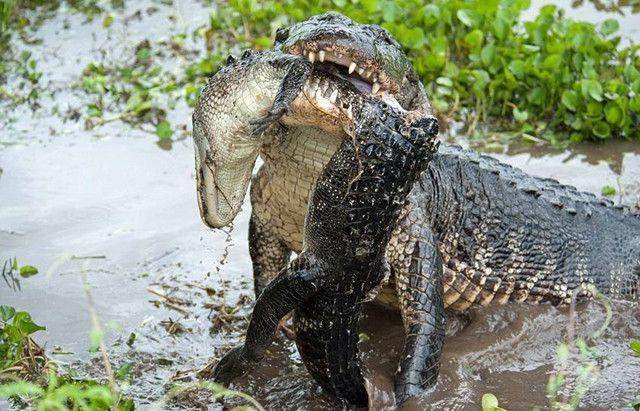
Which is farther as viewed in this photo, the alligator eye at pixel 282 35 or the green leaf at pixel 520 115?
the green leaf at pixel 520 115

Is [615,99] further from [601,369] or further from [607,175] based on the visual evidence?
[601,369]

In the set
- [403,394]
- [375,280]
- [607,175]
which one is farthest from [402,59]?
[607,175]

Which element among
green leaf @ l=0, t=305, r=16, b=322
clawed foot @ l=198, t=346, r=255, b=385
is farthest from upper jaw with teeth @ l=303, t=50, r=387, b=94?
green leaf @ l=0, t=305, r=16, b=322

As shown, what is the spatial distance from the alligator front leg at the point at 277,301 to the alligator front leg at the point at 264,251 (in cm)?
90

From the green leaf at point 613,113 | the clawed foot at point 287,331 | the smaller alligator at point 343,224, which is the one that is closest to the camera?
the smaller alligator at point 343,224

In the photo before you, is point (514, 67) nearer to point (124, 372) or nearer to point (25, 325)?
point (124, 372)

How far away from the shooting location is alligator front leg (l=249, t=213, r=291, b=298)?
450cm

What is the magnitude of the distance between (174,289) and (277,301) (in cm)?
174

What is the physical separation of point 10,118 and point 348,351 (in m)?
4.32

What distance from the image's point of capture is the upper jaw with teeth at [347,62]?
307 centimetres

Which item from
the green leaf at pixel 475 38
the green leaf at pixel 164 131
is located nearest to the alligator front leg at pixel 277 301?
the green leaf at pixel 164 131

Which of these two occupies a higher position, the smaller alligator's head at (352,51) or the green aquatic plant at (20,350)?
the smaller alligator's head at (352,51)

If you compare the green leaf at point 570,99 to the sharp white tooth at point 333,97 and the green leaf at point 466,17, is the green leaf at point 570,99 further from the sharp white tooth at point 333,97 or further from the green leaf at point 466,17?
the sharp white tooth at point 333,97

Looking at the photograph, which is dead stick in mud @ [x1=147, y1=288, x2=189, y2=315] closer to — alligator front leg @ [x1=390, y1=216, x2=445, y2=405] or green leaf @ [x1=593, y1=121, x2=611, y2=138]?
alligator front leg @ [x1=390, y1=216, x2=445, y2=405]
